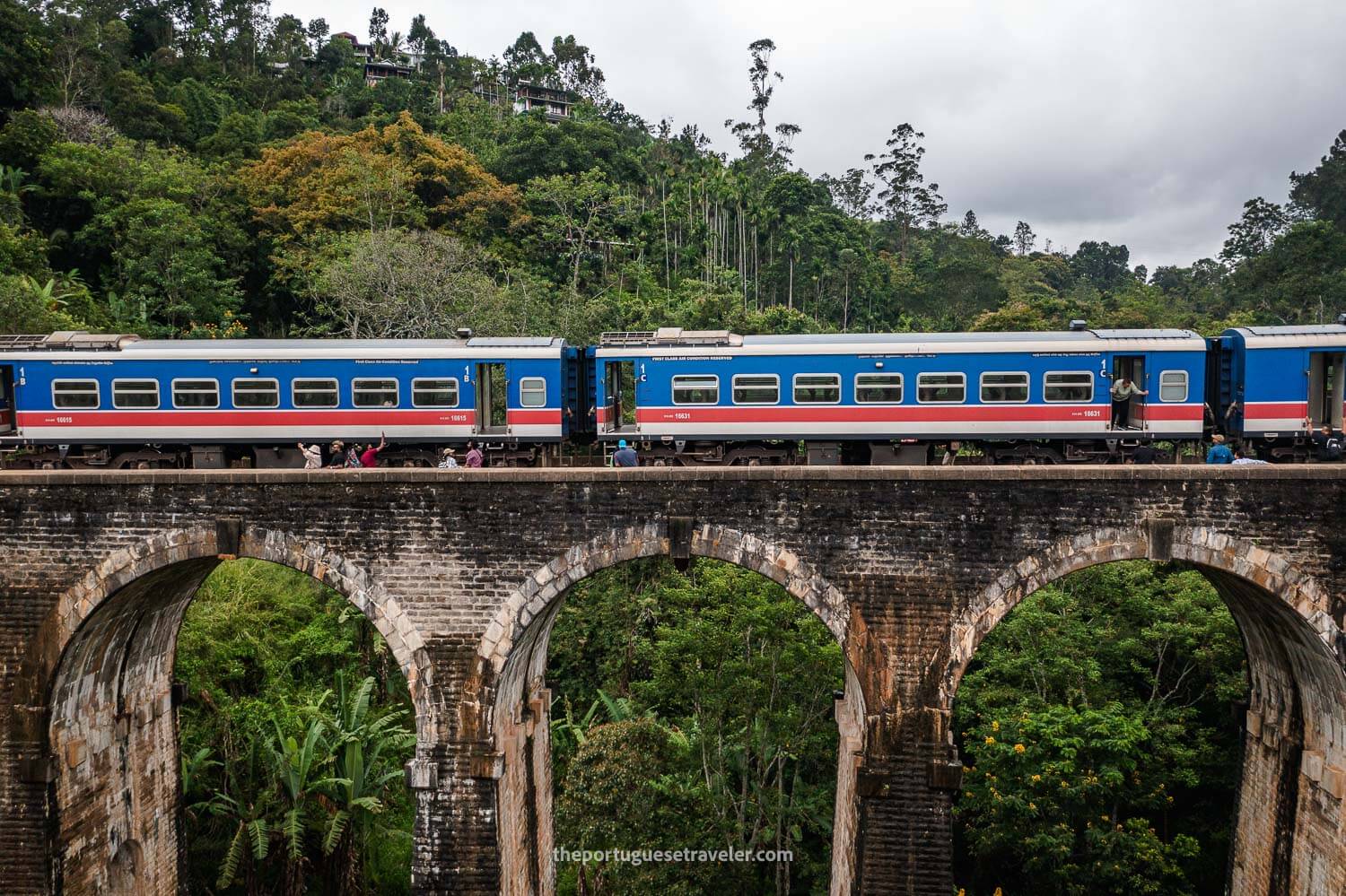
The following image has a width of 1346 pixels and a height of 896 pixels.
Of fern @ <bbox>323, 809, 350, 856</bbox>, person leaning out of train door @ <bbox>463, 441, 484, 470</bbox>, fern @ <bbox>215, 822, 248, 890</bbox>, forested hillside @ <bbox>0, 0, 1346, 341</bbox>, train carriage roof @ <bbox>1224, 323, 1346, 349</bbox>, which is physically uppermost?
forested hillside @ <bbox>0, 0, 1346, 341</bbox>

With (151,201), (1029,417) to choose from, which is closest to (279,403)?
(1029,417)

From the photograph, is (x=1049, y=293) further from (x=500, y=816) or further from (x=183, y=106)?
(x=500, y=816)

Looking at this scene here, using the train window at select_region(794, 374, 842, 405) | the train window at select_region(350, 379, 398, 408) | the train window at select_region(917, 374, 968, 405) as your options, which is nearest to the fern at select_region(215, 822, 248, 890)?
the train window at select_region(350, 379, 398, 408)

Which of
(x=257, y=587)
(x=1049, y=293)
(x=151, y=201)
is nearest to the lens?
(x=257, y=587)

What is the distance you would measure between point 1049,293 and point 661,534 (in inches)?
1876

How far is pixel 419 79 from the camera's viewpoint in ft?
184

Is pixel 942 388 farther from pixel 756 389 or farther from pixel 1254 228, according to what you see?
pixel 1254 228

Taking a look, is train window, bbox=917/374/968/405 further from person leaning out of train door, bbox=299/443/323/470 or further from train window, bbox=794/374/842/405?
person leaning out of train door, bbox=299/443/323/470

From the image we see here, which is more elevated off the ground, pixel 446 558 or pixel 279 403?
pixel 279 403

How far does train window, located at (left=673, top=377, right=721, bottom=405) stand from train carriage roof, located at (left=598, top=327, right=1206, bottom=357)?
18.1 inches

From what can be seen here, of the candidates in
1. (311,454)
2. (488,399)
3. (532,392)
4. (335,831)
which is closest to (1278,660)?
(532,392)

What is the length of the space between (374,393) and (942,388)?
31.5 ft

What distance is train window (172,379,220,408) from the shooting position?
15727 millimetres

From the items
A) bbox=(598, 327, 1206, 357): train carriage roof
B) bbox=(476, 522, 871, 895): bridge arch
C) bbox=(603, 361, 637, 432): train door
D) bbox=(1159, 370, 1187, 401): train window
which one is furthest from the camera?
bbox=(603, 361, 637, 432): train door
